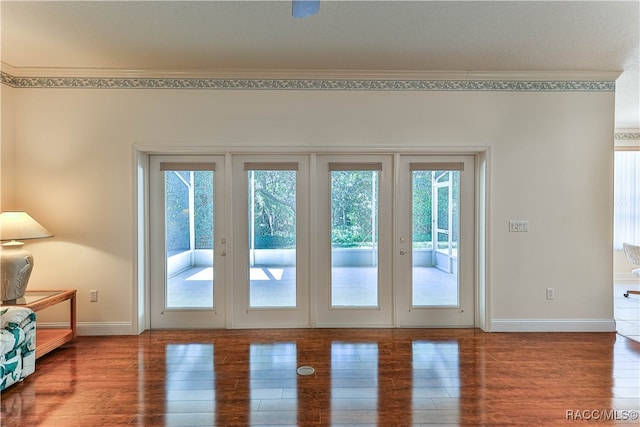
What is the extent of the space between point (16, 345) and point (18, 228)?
3.67ft

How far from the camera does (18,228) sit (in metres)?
3.11

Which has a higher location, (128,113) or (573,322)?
(128,113)

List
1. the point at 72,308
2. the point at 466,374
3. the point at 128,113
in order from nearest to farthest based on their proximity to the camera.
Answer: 1. the point at 466,374
2. the point at 72,308
3. the point at 128,113

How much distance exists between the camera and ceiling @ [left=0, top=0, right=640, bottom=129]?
8.40 feet

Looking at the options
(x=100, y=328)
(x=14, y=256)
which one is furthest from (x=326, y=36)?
(x=100, y=328)

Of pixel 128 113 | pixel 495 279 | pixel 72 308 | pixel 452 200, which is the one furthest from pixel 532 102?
pixel 72 308

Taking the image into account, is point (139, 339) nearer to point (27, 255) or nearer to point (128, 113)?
point (27, 255)

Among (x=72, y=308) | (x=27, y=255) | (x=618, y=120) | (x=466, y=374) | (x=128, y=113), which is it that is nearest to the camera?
(x=466, y=374)

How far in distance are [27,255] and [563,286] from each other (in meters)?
5.47

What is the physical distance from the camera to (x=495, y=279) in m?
3.79

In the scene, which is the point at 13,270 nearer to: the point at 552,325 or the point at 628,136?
the point at 552,325

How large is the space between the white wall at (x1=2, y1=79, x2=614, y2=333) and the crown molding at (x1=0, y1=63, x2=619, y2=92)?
3.4 inches

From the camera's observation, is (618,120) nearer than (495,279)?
No

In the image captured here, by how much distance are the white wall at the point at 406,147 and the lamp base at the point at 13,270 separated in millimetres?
546
